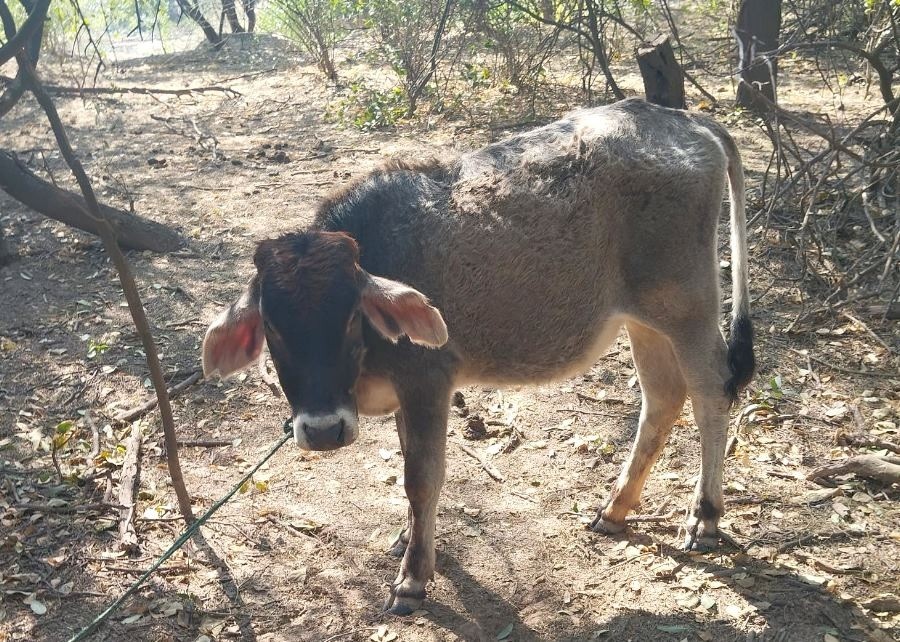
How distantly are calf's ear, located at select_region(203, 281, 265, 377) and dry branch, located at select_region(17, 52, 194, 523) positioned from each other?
0.63 m

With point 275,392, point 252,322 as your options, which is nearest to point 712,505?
point 252,322

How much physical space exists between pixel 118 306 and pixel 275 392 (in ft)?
8.12

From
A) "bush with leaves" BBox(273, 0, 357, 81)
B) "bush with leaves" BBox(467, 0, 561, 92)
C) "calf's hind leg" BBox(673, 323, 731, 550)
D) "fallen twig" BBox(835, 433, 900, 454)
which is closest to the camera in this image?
"calf's hind leg" BBox(673, 323, 731, 550)

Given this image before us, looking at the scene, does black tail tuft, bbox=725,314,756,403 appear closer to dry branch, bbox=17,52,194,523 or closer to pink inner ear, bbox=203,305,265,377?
pink inner ear, bbox=203,305,265,377

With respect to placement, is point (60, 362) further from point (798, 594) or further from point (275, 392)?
point (798, 594)

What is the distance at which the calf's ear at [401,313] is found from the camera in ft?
12.9

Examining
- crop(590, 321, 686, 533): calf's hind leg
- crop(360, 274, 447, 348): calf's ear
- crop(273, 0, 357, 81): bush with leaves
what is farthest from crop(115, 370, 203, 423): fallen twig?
crop(273, 0, 357, 81): bush with leaves

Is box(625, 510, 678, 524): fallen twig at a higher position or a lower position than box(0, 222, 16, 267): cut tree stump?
lower

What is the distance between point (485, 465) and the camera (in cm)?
575

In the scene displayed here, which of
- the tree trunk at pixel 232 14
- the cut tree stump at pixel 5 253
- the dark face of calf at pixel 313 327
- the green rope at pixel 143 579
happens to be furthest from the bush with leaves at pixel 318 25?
the green rope at pixel 143 579

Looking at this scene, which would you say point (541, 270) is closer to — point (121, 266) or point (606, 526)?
point (606, 526)

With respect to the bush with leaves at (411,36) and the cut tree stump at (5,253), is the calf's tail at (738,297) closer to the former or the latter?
the cut tree stump at (5,253)

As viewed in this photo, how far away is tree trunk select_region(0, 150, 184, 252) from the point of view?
8578 millimetres

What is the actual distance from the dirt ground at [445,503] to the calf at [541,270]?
1.39 feet
